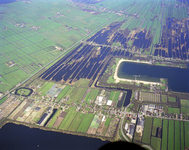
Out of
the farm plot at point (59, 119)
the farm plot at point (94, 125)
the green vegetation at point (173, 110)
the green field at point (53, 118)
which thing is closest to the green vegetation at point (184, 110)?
the green vegetation at point (173, 110)

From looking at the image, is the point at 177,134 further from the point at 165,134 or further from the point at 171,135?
the point at 165,134

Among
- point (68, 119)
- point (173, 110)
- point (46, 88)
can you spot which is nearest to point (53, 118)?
point (68, 119)

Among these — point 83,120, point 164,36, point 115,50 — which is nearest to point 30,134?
point 83,120

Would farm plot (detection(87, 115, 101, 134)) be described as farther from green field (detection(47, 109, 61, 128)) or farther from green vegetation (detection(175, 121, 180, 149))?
green vegetation (detection(175, 121, 180, 149))

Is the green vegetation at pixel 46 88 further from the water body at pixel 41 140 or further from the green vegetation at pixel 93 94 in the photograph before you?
the green vegetation at pixel 93 94

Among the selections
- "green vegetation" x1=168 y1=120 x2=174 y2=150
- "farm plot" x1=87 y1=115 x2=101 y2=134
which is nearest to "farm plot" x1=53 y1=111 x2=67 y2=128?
"farm plot" x1=87 y1=115 x2=101 y2=134
